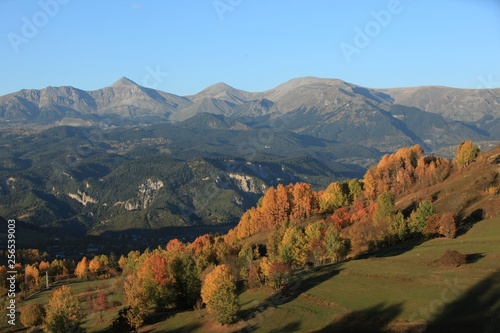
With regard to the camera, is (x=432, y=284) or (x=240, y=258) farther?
(x=240, y=258)

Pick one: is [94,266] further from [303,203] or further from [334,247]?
Result: [334,247]

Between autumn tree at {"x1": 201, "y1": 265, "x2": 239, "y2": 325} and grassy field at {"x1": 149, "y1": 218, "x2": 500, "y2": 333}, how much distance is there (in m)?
1.72

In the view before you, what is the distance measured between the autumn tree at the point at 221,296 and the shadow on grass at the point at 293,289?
2.60 meters

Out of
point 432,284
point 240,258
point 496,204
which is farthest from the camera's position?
point 240,258

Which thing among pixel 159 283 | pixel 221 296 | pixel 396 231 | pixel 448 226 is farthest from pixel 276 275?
pixel 448 226

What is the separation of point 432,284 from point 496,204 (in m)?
54.5

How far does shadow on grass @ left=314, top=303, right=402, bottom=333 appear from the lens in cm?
6481

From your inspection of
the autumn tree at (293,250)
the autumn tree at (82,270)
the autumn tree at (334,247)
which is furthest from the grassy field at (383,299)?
the autumn tree at (82,270)

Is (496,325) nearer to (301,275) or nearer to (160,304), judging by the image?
(301,275)

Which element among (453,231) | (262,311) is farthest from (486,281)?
(453,231)

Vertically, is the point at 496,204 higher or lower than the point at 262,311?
higher

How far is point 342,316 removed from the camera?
7106 cm

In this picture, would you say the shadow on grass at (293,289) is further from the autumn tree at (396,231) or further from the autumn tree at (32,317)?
the autumn tree at (32,317)

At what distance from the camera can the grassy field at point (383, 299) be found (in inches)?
2527
